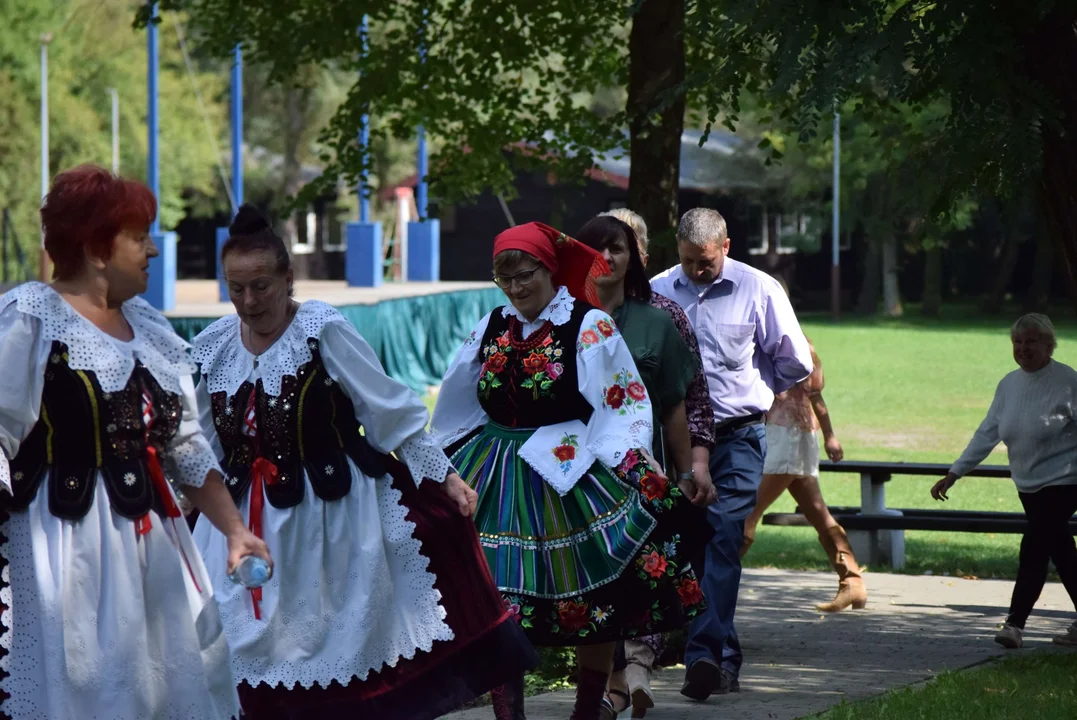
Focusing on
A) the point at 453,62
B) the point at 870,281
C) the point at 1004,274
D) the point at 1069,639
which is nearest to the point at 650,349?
the point at 1069,639

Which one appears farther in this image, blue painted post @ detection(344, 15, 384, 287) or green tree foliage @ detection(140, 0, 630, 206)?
blue painted post @ detection(344, 15, 384, 287)

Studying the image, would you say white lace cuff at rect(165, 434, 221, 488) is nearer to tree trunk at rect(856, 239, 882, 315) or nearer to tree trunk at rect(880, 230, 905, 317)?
tree trunk at rect(880, 230, 905, 317)

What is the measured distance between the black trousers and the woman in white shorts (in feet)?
4.51

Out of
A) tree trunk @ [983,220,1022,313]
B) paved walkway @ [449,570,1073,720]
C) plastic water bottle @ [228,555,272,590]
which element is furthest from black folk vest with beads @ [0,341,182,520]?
tree trunk @ [983,220,1022,313]

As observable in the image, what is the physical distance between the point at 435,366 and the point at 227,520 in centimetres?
2431

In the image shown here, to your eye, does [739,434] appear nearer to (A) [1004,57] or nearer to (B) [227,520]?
(A) [1004,57]

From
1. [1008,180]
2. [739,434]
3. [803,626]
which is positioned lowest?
[803,626]

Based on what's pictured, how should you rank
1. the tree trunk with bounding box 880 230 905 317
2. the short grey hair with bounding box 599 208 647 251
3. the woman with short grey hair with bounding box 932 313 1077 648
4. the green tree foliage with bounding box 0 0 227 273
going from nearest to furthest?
the short grey hair with bounding box 599 208 647 251 < the woman with short grey hair with bounding box 932 313 1077 648 < the tree trunk with bounding box 880 230 905 317 < the green tree foliage with bounding box 0 0 227 273

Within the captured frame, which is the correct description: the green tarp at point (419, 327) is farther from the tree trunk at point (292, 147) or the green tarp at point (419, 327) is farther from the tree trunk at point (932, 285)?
the tree trunk at point (292, 147)

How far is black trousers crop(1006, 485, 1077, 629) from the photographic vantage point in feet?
26.0

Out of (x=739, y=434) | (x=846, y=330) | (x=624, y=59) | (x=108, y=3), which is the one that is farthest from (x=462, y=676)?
Answer: (x=108, y=3)

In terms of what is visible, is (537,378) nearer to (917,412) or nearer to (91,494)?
(91,494)

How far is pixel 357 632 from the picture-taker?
5094 millimetres

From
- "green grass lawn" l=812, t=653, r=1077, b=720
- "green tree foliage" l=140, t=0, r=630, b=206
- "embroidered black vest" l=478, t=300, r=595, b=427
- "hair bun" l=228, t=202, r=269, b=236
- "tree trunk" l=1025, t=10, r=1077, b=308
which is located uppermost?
"green tree foliage" l=140, t=0, r=630, b=206
